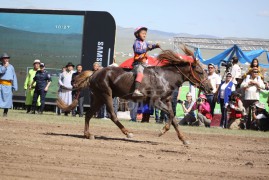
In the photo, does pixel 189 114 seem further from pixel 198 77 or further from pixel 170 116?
pixel 170 116

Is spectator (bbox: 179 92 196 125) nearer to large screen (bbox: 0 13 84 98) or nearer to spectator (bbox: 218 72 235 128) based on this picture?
spectator (bbox: 218 72 235 128)

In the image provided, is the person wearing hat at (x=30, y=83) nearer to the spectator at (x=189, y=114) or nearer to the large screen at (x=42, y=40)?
the large screen at (x=42, y=40)

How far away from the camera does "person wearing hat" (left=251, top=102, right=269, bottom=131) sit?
21.0m


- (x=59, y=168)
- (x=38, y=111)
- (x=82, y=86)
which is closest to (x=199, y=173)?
(x=59, y=168)

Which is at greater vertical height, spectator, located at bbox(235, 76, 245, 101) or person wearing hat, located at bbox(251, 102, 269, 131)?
spectator, located at bbox(235, 76, 245, 101)

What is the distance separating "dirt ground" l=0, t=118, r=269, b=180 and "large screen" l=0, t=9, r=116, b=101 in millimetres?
8594

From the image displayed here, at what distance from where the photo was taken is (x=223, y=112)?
858 inches

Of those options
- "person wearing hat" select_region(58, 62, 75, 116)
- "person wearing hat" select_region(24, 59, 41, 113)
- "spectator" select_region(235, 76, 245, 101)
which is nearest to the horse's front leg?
"spectator" select_region(235, 76, 245, 101)

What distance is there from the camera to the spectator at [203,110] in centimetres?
2178

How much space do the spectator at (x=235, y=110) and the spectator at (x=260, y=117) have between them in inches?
16.2

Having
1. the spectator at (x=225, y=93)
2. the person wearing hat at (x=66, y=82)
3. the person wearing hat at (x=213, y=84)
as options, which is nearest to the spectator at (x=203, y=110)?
the person wearing hat at (x=213, y=84)

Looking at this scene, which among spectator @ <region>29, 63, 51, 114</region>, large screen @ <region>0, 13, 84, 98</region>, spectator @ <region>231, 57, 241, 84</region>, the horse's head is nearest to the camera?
the horse's head

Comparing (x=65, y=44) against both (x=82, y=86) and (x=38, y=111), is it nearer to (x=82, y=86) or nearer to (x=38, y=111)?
(x=38, y=111)

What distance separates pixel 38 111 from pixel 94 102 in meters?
10.3
